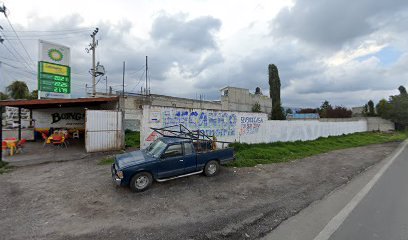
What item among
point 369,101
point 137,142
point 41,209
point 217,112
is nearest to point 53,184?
point 41,209

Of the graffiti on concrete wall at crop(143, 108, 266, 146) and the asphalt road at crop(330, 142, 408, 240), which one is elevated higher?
the graffiti on concrete wall at crop(143, 108, 266, 146)

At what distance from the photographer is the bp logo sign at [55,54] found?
17.6m

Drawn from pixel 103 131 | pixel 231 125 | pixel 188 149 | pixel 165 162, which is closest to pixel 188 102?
pixel 231 125

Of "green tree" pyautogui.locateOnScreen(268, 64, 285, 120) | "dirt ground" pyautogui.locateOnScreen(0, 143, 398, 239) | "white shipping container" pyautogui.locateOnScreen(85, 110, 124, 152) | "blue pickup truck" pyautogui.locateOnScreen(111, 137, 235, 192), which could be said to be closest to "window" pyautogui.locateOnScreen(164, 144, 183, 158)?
"blue pickup truck" pyautogui.locateOnScreen(111, 137, 235, 192)

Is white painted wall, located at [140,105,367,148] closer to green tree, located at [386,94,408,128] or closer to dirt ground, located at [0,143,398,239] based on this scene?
dirt ground, located at [0,143,398,239]

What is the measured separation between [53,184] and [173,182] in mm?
4000

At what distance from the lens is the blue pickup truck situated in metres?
6.12

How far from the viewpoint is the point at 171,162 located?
6754 millimetres

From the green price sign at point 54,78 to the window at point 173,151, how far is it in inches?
619

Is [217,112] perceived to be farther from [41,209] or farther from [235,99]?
[235,99]

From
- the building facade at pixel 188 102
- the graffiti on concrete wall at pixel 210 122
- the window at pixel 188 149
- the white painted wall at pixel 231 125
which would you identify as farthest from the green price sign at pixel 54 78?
the window at pixel 188 149

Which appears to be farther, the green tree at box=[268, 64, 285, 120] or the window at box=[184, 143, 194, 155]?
the green tree at box=[268, 64, 285, 120]

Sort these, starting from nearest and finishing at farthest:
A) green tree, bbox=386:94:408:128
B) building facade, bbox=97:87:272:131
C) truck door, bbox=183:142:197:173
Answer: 1. truck door, bbox=183:142:197:173
2. building facade, bbox=97:87:272:131
3. green tree, bbox=386:94:408:128

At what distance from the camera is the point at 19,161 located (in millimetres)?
10016
